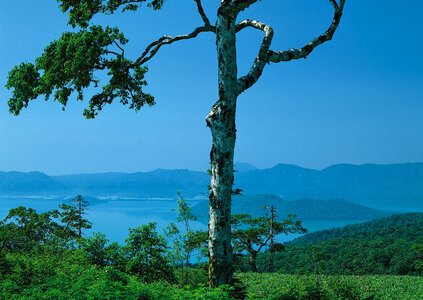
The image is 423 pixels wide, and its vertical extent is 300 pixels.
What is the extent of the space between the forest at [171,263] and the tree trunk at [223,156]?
1.69ft

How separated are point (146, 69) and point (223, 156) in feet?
16.2

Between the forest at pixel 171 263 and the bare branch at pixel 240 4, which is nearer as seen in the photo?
Result: the forest at pixel 171 263

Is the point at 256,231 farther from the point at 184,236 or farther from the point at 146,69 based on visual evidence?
the point at 146,69

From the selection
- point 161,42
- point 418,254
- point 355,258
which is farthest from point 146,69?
point 355,258

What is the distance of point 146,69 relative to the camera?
35.8ft

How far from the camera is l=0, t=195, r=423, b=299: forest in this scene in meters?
5.80

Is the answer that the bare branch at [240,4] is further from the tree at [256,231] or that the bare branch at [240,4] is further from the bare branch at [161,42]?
the tree at [256,231]

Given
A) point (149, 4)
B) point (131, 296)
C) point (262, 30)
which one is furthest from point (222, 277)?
point (149, 4)

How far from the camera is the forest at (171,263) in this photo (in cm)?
580

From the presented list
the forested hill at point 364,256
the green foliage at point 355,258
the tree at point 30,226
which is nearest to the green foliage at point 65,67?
the tree at point 30,226

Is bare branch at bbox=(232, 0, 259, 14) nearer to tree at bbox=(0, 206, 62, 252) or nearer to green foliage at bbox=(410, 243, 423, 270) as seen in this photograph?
tree at bbox=(0, 206, 62, 252)

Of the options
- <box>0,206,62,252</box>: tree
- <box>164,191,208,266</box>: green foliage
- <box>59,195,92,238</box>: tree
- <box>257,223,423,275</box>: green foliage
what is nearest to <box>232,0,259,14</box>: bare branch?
<box>164,191,208,266</box>: green foliage

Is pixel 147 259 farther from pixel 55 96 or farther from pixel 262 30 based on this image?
pixel 262 30

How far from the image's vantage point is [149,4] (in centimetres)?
992
